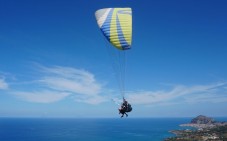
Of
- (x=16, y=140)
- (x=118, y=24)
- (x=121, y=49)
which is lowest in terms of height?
(x=16, y=140)

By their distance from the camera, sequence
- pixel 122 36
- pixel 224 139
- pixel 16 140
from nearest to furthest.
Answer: pixel 122 36 < pixel 224 139 < pixel 16 140

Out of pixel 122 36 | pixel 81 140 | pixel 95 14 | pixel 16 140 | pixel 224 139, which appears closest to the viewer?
pixel 122 36

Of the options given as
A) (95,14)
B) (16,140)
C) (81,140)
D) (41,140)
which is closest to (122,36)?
(95,14)

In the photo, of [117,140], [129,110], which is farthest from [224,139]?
[129,110]

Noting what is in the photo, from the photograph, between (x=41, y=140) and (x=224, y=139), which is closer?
(x=224, y=139)

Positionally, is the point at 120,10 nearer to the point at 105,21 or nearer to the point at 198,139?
the point at 105,21

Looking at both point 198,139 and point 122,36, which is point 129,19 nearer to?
point 122,36

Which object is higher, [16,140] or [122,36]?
[122,36]
